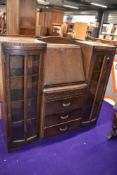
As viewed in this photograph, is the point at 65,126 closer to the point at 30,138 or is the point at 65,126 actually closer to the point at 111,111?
the point at 30,138

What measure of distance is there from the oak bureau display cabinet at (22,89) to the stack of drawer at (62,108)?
92 millimetres

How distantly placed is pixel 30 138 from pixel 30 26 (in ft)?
6.16

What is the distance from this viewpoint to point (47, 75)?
4.80 feet

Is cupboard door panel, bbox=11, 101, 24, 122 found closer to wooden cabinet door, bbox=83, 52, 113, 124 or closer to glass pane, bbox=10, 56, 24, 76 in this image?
glass pane, bbox=10, 56, 24, 76

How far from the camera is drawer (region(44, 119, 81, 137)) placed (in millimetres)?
1686

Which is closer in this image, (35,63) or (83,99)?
(35,63)

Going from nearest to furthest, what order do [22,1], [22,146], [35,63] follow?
[35,63] < [22,146] < [22,1]

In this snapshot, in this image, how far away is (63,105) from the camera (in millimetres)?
1610

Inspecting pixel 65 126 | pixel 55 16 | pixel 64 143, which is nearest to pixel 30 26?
pixel 65 126

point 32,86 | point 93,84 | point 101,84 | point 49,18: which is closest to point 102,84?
point 101,84

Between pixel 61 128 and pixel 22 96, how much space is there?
675mm

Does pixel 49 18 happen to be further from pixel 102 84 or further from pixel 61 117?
pixel 61 117

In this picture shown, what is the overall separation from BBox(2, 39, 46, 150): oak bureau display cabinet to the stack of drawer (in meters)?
0.09

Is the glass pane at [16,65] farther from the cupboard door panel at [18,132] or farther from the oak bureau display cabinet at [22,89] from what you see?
the cupboard door panel at [18,132]
